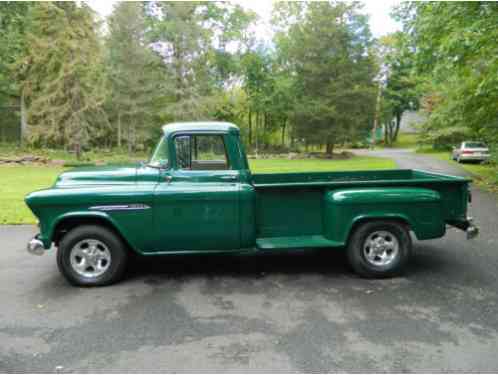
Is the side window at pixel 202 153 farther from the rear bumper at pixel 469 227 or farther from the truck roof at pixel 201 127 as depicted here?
the rear bumper at pixel 469 227

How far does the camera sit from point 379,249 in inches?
190

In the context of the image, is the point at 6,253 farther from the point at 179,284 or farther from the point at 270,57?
the point at 270,57

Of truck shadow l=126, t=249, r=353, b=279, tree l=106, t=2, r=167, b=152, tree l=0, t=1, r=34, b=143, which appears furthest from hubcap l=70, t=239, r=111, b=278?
tree l=0, t=1, r=34, b=143

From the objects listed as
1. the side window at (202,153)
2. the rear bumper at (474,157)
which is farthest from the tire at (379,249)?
the rear bumper at (474,157)

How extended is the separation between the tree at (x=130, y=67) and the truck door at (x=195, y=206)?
24275 mm

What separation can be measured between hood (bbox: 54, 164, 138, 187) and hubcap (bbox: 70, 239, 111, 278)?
30.0 inches

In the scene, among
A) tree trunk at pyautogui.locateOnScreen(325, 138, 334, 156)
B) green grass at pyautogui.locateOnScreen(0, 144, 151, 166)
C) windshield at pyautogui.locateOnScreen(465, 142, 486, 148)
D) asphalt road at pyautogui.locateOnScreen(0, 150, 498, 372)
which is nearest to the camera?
asphalt road at pyautogui.locateOnScreen(0, 150, 498, 372)

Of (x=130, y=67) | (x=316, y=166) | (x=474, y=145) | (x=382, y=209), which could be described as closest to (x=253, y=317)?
(x=382, y=209)

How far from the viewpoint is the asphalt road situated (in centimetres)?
305

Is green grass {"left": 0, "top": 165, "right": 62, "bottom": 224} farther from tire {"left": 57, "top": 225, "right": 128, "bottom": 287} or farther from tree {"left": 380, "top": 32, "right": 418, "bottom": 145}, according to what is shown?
tree {"left": 380, "top": 32, "right": 418, "bottom": 145}

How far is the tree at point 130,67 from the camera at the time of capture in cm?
2711

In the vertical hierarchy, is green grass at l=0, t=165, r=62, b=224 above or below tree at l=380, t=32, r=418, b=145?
below

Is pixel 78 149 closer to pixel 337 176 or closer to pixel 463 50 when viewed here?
pixel 337 176

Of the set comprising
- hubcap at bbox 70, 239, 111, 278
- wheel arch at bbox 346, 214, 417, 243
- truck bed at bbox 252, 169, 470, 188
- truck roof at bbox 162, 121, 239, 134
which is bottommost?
hubcap at bbox 70, 239, 111, 278
